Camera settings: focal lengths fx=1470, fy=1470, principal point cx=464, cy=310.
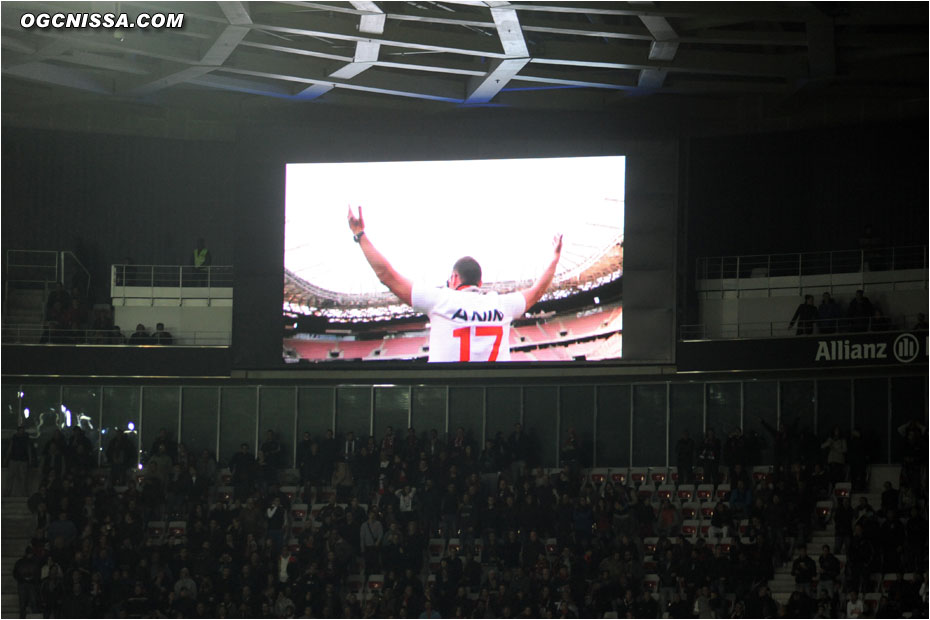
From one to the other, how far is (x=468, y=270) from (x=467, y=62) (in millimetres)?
3963

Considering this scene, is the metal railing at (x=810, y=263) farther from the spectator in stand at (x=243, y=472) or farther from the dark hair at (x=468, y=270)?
the spectator in stand at (x=243, y=472)

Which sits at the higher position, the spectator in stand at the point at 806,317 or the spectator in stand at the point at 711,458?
the spectator in stand at the point at 806,317

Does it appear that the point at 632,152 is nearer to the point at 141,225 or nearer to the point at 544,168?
the point at 544,168

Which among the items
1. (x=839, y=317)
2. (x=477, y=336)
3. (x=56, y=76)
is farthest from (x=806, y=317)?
(x=56, y=76)

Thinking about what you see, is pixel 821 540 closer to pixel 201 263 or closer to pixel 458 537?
pixel 458 537

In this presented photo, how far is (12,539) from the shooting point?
2597 cm

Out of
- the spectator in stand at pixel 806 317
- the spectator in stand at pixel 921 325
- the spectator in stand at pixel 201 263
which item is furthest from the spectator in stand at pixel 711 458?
the spectator in stand at pixel 201 263

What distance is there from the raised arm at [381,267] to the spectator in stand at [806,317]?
731 cm

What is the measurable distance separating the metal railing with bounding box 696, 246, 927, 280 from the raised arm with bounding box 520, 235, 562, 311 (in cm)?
287

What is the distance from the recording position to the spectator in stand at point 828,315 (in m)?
26.1

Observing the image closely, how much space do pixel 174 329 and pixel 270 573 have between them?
295 inches

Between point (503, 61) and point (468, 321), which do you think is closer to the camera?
point (503, 61)

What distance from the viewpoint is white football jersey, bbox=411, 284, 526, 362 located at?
28.1 m

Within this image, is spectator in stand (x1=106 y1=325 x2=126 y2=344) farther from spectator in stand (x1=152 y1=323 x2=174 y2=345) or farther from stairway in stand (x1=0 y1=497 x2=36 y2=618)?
stairway in stand (x1=0 y1=497 x2=36 y2=618)
